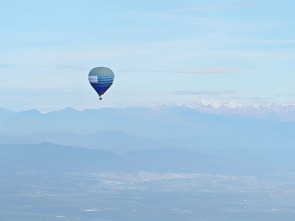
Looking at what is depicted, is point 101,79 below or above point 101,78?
below
